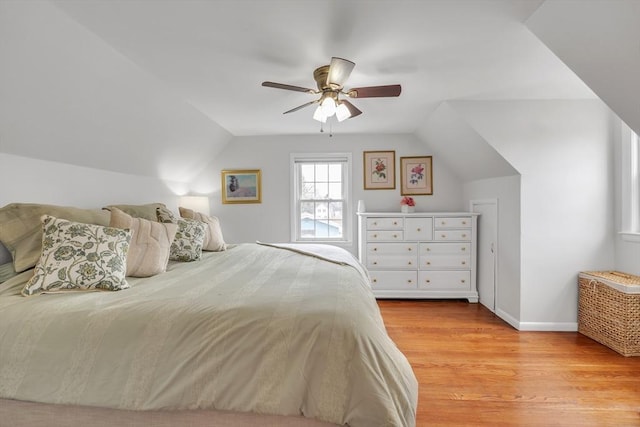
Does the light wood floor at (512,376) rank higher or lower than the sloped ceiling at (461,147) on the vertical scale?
lower

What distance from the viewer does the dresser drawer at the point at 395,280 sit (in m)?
3.68

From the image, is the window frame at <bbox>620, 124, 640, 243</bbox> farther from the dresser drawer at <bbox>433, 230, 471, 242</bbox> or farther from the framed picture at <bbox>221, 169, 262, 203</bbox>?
the framed picture at <bbox>221, 169, 262, 203</bbox>

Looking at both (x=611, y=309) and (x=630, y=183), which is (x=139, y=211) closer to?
(x=611, y=309)

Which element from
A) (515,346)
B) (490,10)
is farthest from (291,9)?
(515,346)

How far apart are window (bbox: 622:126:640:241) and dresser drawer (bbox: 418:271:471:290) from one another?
1491 mm

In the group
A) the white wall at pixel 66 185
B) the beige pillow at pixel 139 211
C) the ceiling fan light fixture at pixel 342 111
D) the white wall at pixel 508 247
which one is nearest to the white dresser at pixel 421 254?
the white wall at pixel 508 247

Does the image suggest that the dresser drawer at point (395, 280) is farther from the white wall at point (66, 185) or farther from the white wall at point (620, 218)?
the white wall at point (66, 185)

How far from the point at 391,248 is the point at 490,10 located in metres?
2.62

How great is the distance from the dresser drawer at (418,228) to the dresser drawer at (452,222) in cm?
9

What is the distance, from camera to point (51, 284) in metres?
1.38

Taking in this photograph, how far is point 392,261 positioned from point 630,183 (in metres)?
2.29

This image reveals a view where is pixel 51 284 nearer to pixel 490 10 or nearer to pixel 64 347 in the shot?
pixel 64 347

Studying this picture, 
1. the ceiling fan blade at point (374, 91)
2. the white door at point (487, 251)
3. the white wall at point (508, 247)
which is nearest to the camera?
the ceiling fan blade at point (374, 91)

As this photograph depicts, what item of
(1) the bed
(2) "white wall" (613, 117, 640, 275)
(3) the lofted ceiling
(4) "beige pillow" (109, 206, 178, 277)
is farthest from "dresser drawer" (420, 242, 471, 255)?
(4) "beige pillow" (109, 206, 178, 277)
